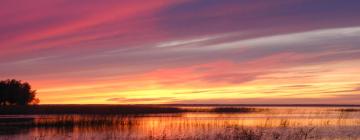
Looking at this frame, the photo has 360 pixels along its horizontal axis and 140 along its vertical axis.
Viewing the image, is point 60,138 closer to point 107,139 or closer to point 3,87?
point 107,139

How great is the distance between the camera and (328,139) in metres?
29.8

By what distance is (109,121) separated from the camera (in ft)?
157

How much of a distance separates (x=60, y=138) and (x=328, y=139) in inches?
585

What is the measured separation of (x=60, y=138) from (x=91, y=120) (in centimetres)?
1716

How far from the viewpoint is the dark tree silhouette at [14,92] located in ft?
294

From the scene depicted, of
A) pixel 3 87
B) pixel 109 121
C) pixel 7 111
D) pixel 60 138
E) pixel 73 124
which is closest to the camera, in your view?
pixel 60 138

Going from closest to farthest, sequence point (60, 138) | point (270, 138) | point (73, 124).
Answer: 1. point (270, 138)
2. point (60, 138)
3. point (73, 124)

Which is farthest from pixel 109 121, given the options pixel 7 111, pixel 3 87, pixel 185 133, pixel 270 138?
pixel 3 87

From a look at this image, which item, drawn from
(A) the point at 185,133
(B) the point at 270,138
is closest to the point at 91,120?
(A) the point at 185,133

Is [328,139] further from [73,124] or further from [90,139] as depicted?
[73,124]

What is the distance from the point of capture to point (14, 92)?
9031 cm

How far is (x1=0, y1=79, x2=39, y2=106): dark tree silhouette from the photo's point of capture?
8956 centimetres

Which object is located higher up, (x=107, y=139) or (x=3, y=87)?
→ (x=3, y=87)

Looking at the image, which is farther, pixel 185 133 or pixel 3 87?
pixel 3 87
